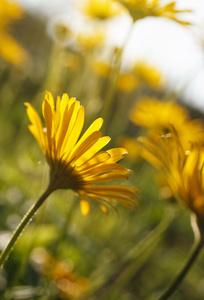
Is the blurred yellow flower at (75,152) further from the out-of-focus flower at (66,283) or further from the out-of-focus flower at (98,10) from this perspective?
the out-of-focus flower at (98,10)

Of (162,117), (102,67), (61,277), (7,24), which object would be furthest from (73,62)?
(61,277)

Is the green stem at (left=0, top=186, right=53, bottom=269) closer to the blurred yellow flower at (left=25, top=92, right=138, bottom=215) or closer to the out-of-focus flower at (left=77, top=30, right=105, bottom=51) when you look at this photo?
the blurred yellow flower at (left=25, top=92, right=138, bottom=215)

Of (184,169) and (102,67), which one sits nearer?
(184,169)

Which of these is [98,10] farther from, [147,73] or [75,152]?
[75,152]

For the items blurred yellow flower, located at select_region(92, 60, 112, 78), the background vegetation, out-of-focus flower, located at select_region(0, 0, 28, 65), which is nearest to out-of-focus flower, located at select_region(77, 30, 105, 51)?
the background vegetation

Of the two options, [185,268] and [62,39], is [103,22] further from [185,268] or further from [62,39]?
[185,268]
